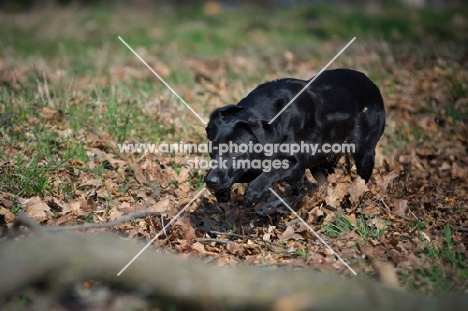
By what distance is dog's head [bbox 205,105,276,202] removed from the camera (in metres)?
5.28

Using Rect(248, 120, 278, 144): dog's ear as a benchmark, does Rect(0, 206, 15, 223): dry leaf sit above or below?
below

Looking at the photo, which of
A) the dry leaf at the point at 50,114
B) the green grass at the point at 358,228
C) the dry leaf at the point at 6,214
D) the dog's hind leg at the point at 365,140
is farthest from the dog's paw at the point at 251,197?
the dry leaf at the point at 50,114

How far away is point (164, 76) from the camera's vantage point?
10227 millimetres

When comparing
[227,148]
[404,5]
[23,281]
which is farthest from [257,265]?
[404,5]

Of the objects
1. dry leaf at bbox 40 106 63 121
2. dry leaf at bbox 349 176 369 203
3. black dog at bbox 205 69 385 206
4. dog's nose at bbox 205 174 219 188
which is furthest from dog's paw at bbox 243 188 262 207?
dry leaf at bbox 40 106 63 121

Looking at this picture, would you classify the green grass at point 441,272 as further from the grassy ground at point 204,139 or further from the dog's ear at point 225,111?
the dog's ear at point 225,111

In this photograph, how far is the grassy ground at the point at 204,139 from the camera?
5293 millimetres

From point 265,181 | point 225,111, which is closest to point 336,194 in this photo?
point 265,181

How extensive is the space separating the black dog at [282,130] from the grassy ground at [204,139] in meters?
0.52

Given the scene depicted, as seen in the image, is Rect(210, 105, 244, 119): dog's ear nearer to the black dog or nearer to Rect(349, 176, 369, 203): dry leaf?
the black dog

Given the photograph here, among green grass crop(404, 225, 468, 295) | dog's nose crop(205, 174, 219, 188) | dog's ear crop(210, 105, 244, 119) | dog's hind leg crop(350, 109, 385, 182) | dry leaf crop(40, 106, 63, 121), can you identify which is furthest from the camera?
dry leaf crop(40, 106, 63, 121)

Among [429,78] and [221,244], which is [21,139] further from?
[429,78]

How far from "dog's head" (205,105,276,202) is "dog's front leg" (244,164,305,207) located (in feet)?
0.53

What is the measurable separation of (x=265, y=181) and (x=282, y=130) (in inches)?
20.2
